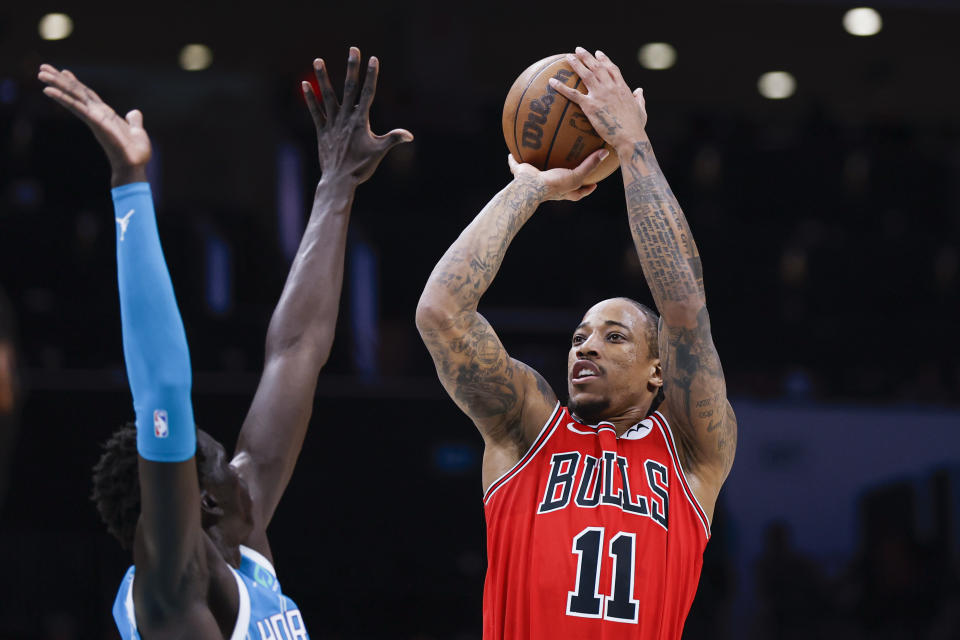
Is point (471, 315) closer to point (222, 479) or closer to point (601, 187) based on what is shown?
point (222, 479)

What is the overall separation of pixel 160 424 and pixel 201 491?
0.63 meters

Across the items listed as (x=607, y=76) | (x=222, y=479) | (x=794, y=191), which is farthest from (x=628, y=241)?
(x=222, y=479)

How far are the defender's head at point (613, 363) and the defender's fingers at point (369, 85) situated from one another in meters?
0.99

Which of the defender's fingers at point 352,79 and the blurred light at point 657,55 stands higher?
the blurred light at point 657,55

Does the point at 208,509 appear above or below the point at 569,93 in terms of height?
below

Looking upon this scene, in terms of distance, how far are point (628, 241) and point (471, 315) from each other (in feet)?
23.1

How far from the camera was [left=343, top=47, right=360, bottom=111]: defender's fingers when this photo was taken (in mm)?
3859

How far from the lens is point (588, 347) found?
3826mm

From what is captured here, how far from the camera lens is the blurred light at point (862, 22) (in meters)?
13.8

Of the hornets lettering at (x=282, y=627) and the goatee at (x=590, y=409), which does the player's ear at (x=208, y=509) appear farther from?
the goatee at (x=590, y=409)

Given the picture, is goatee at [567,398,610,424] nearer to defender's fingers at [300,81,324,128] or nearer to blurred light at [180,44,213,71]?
defender's fingers at [300,81,324,128]

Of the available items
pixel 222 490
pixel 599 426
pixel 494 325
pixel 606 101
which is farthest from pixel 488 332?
pixel 494 325

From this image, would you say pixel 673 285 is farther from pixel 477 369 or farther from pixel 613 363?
pixel 477 369

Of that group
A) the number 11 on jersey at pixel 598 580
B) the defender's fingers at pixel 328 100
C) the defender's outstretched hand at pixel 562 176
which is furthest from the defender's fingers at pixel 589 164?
the number 11 on jersey at pixel 598 580
